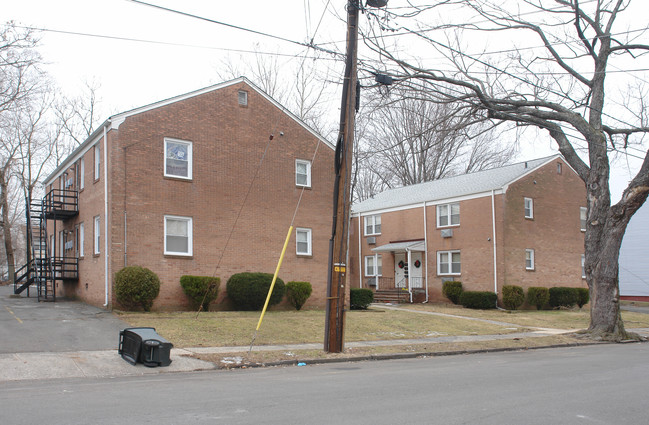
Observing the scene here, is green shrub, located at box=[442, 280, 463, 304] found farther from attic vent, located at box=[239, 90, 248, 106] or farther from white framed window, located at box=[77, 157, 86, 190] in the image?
white framed window, located at box=[77, 157, 86, 190]

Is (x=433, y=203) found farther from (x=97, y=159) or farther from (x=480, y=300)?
(x=97, y=159)

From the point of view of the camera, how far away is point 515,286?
29.3 m

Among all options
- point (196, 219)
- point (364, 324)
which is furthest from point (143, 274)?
point (364, 324)

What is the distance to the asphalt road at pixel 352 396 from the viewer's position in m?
6.85

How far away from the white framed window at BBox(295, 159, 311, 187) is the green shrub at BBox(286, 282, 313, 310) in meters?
4.16

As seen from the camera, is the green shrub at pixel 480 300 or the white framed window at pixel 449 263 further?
the white framed window at pixel 449 263

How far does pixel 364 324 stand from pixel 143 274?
7425mm

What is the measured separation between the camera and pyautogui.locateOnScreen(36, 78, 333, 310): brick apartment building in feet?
64.5

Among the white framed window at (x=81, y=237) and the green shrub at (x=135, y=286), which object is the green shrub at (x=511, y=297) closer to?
the green shrub at (x=135, y=286)

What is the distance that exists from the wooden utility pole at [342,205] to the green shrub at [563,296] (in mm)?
21437

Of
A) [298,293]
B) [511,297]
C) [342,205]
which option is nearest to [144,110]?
[298,293]

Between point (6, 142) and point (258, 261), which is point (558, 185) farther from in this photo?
point (6, 142)

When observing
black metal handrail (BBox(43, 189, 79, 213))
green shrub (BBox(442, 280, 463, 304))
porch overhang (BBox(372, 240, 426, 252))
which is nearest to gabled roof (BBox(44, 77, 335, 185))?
black metal handrail (BBox(43, 189, 79, 213))

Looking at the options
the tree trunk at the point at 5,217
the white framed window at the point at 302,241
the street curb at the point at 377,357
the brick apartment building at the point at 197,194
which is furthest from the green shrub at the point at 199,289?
the tree trunk at the point at 5,217
